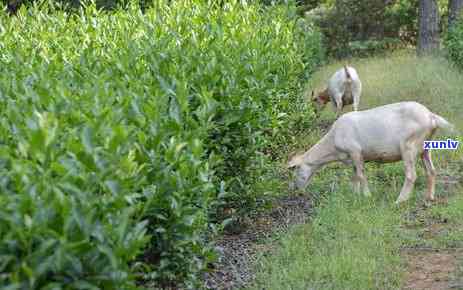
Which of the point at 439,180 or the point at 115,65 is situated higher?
the point at 115,65

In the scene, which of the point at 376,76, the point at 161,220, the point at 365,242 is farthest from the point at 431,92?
the point at 161,220

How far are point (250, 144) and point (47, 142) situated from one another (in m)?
3.85

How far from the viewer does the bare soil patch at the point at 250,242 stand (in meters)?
6.19

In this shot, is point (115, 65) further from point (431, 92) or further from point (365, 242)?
point (431, 92)

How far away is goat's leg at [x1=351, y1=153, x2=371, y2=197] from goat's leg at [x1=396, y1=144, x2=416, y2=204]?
0.37 meters

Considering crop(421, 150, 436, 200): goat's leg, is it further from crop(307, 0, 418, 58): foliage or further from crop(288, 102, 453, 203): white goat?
crop(307, 0, 418, 58): foliage

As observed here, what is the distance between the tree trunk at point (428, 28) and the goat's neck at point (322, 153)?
44.7ft

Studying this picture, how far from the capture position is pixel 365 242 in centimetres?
691

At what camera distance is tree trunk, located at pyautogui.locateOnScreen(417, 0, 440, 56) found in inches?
858

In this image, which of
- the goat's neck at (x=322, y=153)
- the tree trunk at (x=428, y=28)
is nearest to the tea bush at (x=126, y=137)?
the goat's neck at (x=322, y=153)

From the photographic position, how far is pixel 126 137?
359 centimetres

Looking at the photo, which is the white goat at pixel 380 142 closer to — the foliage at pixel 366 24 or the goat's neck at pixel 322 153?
the goat's neck at pixel 322 153

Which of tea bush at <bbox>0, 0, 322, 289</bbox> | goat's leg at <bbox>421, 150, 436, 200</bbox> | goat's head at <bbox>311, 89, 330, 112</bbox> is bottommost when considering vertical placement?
goat's leg at <bbox>421, 150, 436, 200</bbox>

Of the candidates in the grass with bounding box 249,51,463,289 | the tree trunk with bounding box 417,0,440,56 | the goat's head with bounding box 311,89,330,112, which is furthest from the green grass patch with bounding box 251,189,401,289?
the tree trunk with bounding box 417,0,440,56
